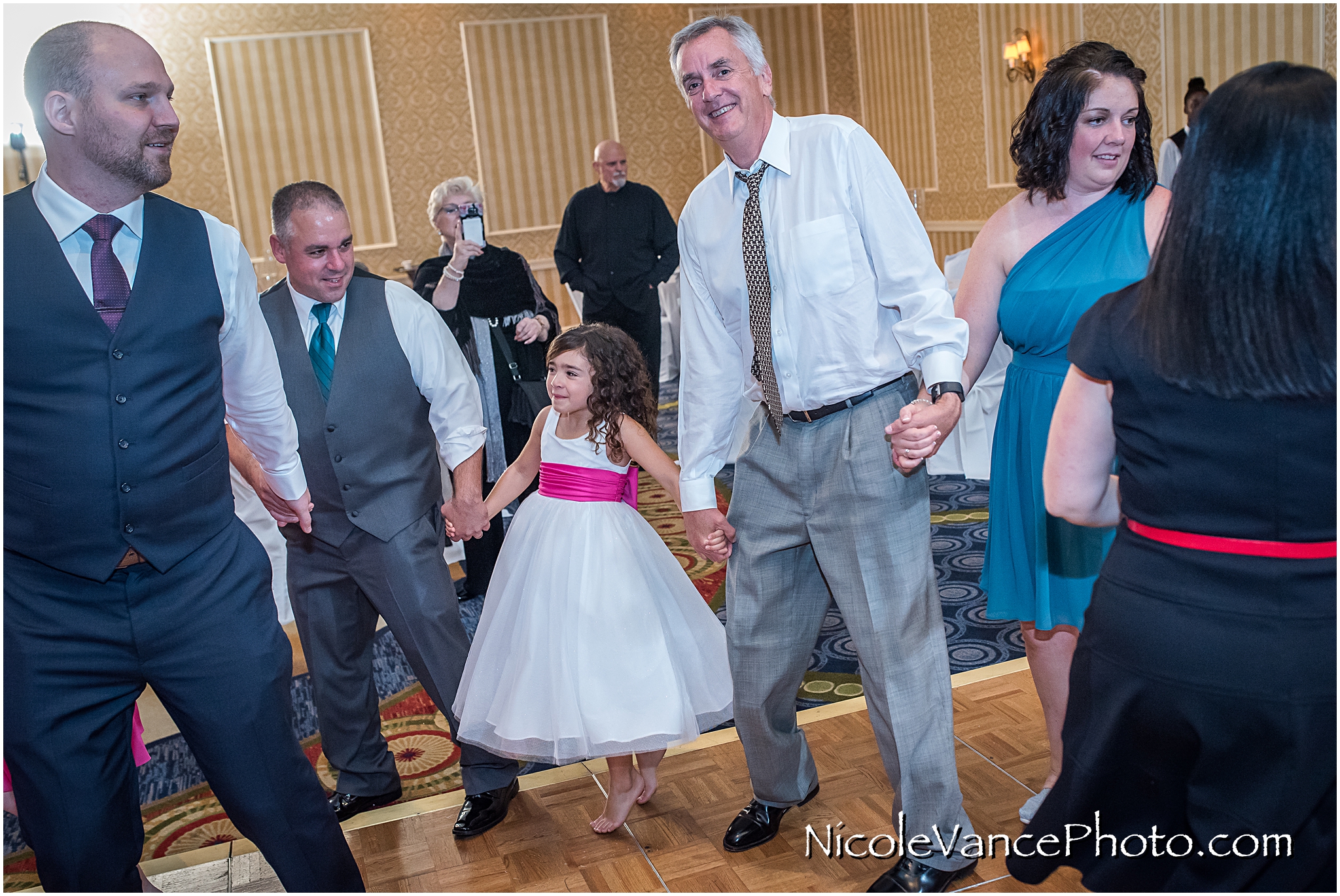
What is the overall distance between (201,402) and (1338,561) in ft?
5.25

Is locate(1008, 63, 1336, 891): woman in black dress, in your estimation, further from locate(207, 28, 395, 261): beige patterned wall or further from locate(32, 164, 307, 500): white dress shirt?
locate(207, 28, 395, 261): beige patterned wall

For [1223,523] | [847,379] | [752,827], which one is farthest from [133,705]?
[1223,523]

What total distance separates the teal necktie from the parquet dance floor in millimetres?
1049

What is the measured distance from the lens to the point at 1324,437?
3.87ft

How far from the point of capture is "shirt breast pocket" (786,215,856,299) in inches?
77.7

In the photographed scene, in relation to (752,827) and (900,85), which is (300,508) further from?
(900,85)

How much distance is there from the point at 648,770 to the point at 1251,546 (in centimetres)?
156

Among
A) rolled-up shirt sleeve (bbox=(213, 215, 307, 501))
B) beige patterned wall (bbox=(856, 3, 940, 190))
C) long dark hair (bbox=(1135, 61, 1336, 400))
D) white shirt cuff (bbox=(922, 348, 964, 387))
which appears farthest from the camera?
beige patterned wall (bbox=(856, 3, 940, 190))

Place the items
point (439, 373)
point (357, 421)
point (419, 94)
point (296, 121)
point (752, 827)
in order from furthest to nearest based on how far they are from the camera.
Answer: point (419, 94), point (296, 121), point (439, 373), point (357, 421), point (752, 827)

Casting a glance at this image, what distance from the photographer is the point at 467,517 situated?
2.49 meters

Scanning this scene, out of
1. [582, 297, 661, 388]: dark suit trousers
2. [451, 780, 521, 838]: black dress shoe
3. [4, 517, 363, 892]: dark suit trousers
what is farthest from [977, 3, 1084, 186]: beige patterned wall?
[4, 517, 363, 892]: dark suit trousers

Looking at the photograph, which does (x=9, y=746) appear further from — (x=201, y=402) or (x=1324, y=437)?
(x=1324, y=437)

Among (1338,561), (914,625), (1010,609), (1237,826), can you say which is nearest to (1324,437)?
(1338,561)

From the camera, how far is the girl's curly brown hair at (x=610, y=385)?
2512mm
